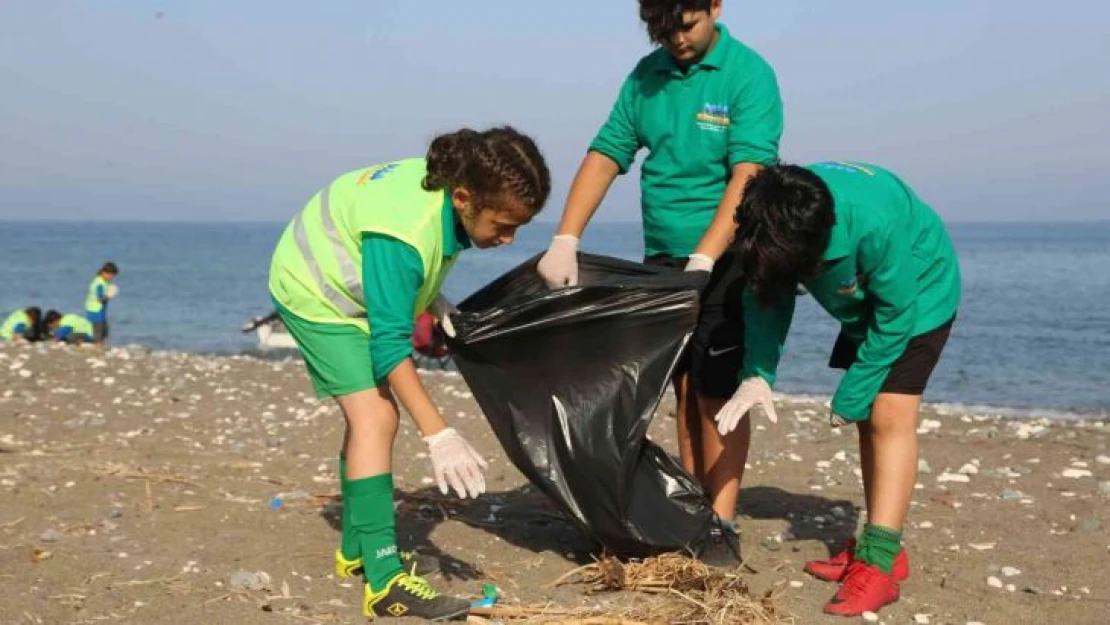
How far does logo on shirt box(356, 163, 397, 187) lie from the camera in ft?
12.2

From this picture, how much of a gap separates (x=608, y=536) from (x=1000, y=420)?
18.7 ft

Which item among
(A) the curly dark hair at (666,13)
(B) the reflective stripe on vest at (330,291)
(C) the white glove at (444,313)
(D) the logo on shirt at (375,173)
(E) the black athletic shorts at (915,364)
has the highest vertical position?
(A) the curly dark hair at (666,13)

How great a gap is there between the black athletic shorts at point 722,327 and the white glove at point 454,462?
1.04m

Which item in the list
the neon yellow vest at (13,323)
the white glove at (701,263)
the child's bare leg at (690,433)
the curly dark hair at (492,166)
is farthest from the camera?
the neon yellow vest at (13,323)

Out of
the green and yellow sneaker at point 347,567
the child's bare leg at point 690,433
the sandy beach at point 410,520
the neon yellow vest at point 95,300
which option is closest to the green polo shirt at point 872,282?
the child's bare leg at point 690,433

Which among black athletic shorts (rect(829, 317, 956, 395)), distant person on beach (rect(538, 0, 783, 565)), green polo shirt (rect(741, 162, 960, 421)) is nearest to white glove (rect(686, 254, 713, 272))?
distant person on beach (rect(538, 0, 783, 565))

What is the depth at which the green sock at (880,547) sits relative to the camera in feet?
12.9

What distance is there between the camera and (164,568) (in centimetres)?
411

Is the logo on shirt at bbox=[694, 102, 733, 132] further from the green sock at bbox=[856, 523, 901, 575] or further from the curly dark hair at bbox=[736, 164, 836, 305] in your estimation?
the green sock at bbox=[856, 523, 901, 575]

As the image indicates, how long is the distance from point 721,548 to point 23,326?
12338mm

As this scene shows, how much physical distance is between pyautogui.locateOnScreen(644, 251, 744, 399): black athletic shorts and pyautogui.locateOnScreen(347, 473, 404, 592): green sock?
1178 mm

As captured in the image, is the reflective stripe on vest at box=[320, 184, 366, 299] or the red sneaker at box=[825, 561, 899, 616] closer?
the reflective stripe on vest at box=[320, 184, 366, 299]

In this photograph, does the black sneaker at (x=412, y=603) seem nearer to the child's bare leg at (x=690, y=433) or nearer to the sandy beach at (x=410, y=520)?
the sandy beach at (x=410, y=520)

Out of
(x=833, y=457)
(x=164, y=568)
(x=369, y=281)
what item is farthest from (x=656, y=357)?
(x=833, y=457)
